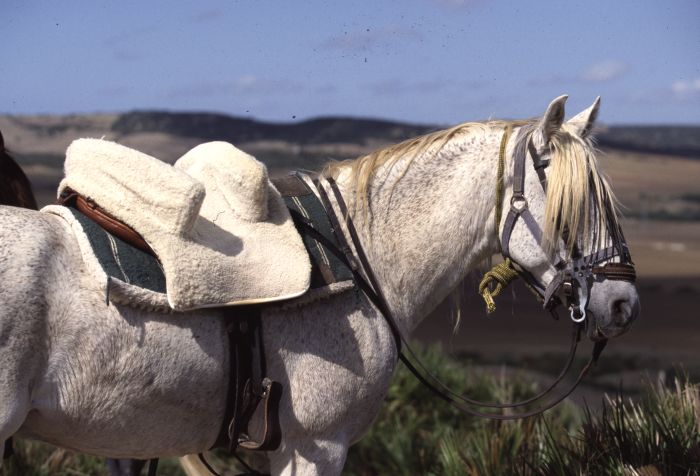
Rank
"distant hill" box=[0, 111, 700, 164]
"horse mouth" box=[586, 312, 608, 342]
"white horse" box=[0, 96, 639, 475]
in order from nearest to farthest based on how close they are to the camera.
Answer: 1. "white horse" box=[0, 96, 639, 475]
2. "horse mouth" box=[586, 312, 608, 342]
3. "distant hill" box=[0, 111, 700, 164]

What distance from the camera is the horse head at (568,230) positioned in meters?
3.52

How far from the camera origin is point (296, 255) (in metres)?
3.39

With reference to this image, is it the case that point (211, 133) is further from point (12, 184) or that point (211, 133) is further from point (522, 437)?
point (12, 184)

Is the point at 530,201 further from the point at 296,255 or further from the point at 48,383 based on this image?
the point at 48,383

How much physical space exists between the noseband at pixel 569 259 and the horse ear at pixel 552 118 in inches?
2.9

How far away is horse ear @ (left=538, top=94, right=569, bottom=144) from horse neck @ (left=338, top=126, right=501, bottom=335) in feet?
0.74

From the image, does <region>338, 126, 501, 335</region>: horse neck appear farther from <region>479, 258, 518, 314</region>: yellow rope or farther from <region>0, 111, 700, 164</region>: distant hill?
<region>0, 111, 700, 164</region>: distant hill

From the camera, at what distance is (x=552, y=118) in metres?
3.59

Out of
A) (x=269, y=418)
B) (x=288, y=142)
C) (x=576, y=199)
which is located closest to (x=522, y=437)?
(x=576, y=199)

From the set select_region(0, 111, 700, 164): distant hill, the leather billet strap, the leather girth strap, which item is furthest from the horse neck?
select_region(0, 111, 700, 164): distant hill

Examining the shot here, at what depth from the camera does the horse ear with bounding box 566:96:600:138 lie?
3723mm

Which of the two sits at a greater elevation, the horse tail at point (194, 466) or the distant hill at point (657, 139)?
the horse tail at point (194, 466)

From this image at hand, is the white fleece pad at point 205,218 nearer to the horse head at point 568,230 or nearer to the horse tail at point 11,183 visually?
the horse tail at point 11,183

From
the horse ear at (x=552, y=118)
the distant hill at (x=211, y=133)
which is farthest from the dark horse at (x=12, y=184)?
the distant hill at (x=211, y=133)
